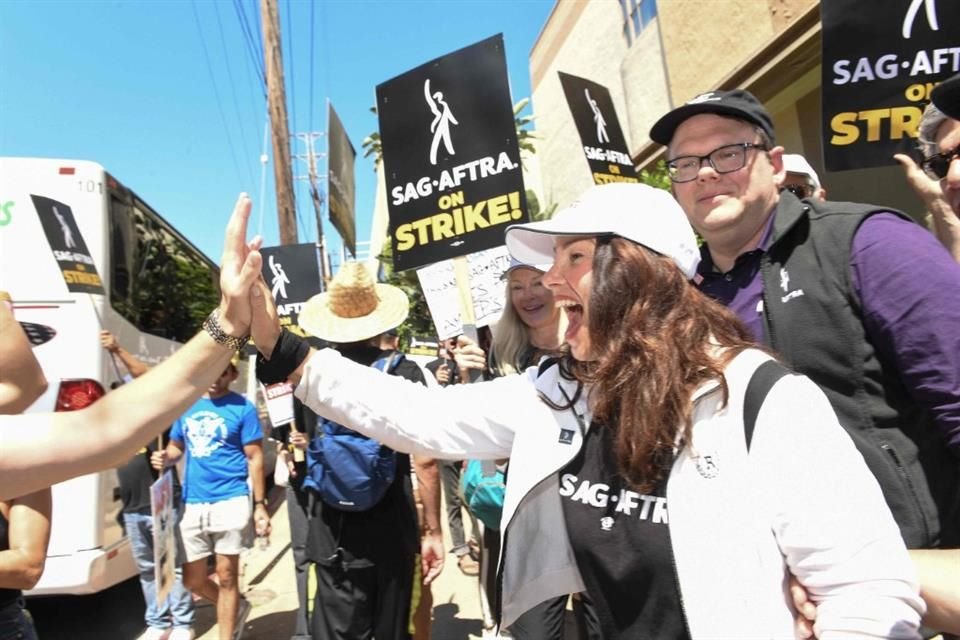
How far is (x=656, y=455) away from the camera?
1.44 metres

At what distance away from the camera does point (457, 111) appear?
4.20m

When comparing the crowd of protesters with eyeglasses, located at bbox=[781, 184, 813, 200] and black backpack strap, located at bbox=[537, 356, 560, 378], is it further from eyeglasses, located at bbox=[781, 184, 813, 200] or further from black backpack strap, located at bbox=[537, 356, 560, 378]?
eyeglasses, located at bbox=[781, 184, 813, 200]

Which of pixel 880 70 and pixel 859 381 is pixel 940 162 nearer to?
pixel 880 70

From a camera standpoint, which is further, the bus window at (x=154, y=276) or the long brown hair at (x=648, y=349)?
the bus window at (x=154, y=276)

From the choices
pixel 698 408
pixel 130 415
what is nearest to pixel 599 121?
pixel 698 408

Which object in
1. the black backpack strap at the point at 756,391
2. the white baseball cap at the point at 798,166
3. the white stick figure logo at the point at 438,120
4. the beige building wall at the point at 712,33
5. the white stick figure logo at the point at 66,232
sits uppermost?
the beige building wall at the point at 712,33

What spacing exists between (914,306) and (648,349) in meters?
0.59

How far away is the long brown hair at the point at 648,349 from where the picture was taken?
1.43 m

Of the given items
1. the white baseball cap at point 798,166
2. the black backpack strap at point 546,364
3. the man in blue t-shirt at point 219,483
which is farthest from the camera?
the man in blue t-shirt at point 219,483

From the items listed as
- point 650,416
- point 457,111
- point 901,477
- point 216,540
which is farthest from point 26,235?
point 901,477

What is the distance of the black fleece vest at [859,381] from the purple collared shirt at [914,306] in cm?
4

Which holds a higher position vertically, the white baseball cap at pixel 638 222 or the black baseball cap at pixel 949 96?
the black baseball cap at pixel 949 96

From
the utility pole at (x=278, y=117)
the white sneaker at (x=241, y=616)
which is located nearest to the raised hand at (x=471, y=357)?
the white sneaker at (x=241, y=616)

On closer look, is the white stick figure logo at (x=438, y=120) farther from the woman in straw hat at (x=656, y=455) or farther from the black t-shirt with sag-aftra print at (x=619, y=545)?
the black t-shirt with sag-aftra print at (x=619, y=545)
